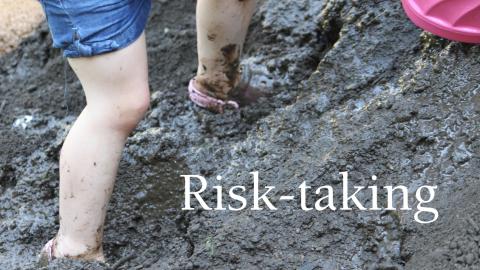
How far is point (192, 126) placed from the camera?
96.1 inches

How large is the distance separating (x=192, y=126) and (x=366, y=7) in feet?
2.15

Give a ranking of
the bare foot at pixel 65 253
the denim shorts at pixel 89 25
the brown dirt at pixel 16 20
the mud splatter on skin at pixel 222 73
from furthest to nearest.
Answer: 1. the brown dirt at pixel 16 20
2. the mud splatter on skin at pixel 222 73
3. the bare foot at pixel 65 253
4. the denim shorts at pixel 89 25

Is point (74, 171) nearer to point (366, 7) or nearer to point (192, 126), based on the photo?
point (192, 126)

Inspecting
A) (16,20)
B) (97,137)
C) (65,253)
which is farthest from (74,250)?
(16,20)

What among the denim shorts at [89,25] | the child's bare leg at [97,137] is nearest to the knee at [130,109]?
the child's bare leg at [97,137]

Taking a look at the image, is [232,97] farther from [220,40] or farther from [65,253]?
[65,253]

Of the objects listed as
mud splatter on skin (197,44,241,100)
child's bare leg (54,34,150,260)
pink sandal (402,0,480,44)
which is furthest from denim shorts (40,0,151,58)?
pink sandal (402,0,480,44)

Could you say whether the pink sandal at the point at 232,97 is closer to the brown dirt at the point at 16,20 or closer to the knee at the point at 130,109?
the knee at the point at 130,109

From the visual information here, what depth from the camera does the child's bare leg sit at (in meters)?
1.82

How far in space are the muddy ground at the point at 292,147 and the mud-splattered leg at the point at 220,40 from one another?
0.10 metres

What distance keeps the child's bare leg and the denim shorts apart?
28 mm

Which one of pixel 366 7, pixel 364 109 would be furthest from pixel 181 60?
pixel 364 109

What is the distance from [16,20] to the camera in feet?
10.1

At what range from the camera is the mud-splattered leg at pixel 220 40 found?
227cm
